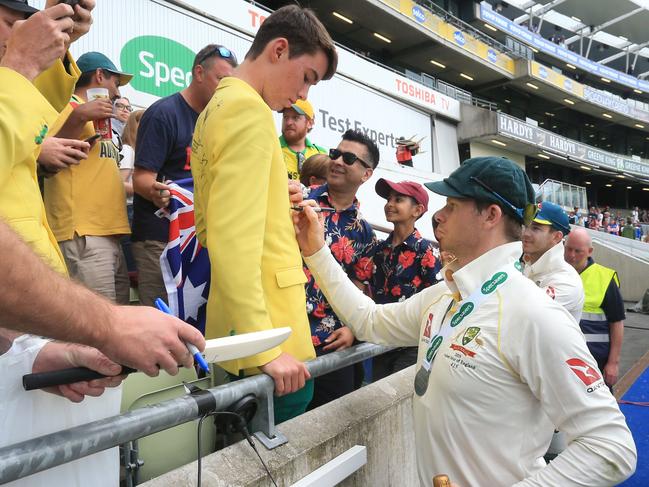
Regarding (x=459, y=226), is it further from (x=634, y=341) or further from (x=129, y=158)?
(x=634, y=341)

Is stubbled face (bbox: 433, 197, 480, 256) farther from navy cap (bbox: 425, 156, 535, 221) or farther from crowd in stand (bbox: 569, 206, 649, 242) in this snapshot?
crowd in stand (bbox: 569, 206, 649, 242)

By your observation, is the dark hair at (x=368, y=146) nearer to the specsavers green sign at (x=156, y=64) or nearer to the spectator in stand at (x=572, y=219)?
the spectator in stand at (x=572, y=219)

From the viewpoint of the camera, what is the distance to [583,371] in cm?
145

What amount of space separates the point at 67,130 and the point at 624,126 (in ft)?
166

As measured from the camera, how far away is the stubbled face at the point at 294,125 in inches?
142

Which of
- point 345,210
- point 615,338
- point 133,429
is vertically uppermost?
point 345,210

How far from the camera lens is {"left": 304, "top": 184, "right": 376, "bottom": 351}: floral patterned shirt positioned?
2553 millimetres

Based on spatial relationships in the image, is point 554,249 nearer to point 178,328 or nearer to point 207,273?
point 207,273

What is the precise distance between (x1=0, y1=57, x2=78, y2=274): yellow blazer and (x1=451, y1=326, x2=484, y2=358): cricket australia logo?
124 centimetres

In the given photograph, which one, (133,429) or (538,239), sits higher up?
(538,239)

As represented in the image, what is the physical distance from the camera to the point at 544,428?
1.60 metres

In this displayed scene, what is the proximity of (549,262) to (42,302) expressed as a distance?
359 cm

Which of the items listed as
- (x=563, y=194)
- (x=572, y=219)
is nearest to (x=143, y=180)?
(x=572, y=219)

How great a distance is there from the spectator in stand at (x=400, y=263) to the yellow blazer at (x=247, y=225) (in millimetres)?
1283
